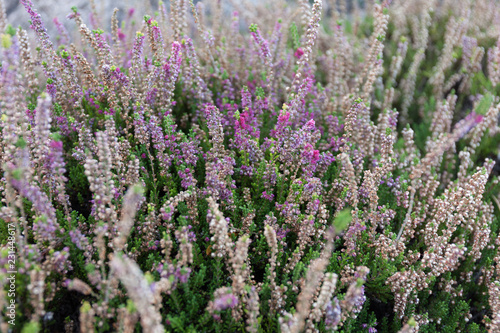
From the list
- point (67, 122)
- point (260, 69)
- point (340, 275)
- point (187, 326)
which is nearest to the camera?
point (187, 326)

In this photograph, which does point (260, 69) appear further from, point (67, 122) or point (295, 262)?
point (295, 262)

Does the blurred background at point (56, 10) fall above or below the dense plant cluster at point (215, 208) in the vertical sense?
above

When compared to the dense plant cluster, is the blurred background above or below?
above

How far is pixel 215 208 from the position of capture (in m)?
2.08

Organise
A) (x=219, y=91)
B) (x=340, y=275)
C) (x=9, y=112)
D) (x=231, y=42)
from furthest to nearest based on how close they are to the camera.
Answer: (x=231, y=42), (x=219, y=91), (x=340, y=275), (x=9, y=112)

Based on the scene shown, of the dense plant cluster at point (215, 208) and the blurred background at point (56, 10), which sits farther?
the blurred background at point (56, 10)

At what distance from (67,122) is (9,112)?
3.42 ft

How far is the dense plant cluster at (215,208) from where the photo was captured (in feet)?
6.75

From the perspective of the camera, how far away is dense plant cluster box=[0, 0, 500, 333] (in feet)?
6.75

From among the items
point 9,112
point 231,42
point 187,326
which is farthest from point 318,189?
point 231,42

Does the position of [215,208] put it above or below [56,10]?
below

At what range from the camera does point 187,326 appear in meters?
2.29

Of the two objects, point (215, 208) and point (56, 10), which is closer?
point (215, 208)

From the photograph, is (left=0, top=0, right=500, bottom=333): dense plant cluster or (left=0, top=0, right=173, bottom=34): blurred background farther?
(left=0, top=0, right=173, bottom=34): blurred background
